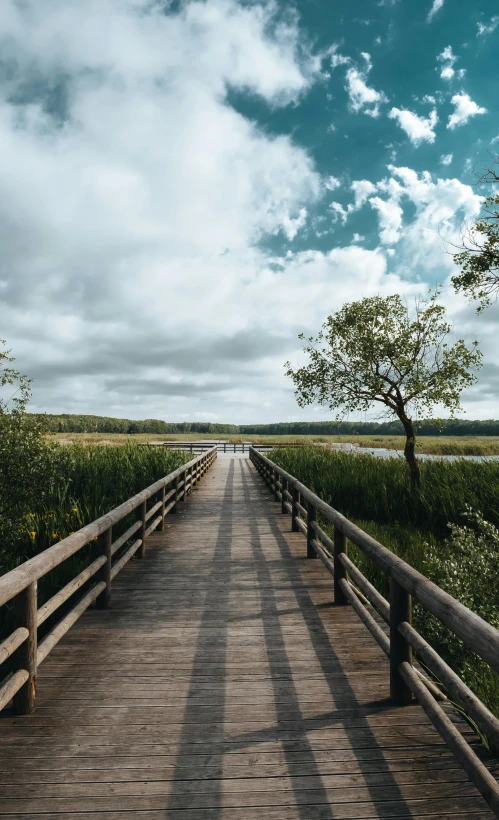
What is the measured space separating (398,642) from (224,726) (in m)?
1.10

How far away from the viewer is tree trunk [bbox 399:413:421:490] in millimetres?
13664

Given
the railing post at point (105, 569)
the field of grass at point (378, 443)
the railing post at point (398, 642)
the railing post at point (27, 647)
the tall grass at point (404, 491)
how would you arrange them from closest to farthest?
the railing post at point (27, 647) < the railing post at point (398, 642) < the railing post at point (105, 569) < the tall grass at point (404, 491) < the field of grass at point (378, 443)

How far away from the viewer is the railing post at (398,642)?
9.16 feet

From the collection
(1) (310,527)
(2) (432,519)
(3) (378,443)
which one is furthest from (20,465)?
(3) (378,443)

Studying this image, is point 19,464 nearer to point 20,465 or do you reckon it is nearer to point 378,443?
point 20,465

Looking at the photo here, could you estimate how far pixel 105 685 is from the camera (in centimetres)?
310

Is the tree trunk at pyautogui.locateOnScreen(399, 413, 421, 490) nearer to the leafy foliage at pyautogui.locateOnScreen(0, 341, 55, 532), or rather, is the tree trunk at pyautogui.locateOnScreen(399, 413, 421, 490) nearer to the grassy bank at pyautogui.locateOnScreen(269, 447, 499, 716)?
the grassy bank at pyautogui.locateOnScreen(269, 447, 499, 716)

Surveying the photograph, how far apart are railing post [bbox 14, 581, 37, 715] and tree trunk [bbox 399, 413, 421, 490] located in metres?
11.6

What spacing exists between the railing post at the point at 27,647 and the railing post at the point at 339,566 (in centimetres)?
259

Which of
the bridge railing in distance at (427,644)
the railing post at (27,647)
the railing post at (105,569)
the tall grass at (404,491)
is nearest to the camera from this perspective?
the bridge railing in distance at (427,644)

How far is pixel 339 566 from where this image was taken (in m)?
4.46

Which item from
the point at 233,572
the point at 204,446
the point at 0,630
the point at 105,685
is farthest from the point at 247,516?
the point at 204,446

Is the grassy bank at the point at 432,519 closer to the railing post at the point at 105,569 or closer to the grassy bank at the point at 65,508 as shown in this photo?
the railing post at the point at 105,569

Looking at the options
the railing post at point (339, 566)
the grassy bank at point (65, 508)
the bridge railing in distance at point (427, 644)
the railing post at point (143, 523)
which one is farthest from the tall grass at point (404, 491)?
the bridge railing in distance at point (427, 644)
